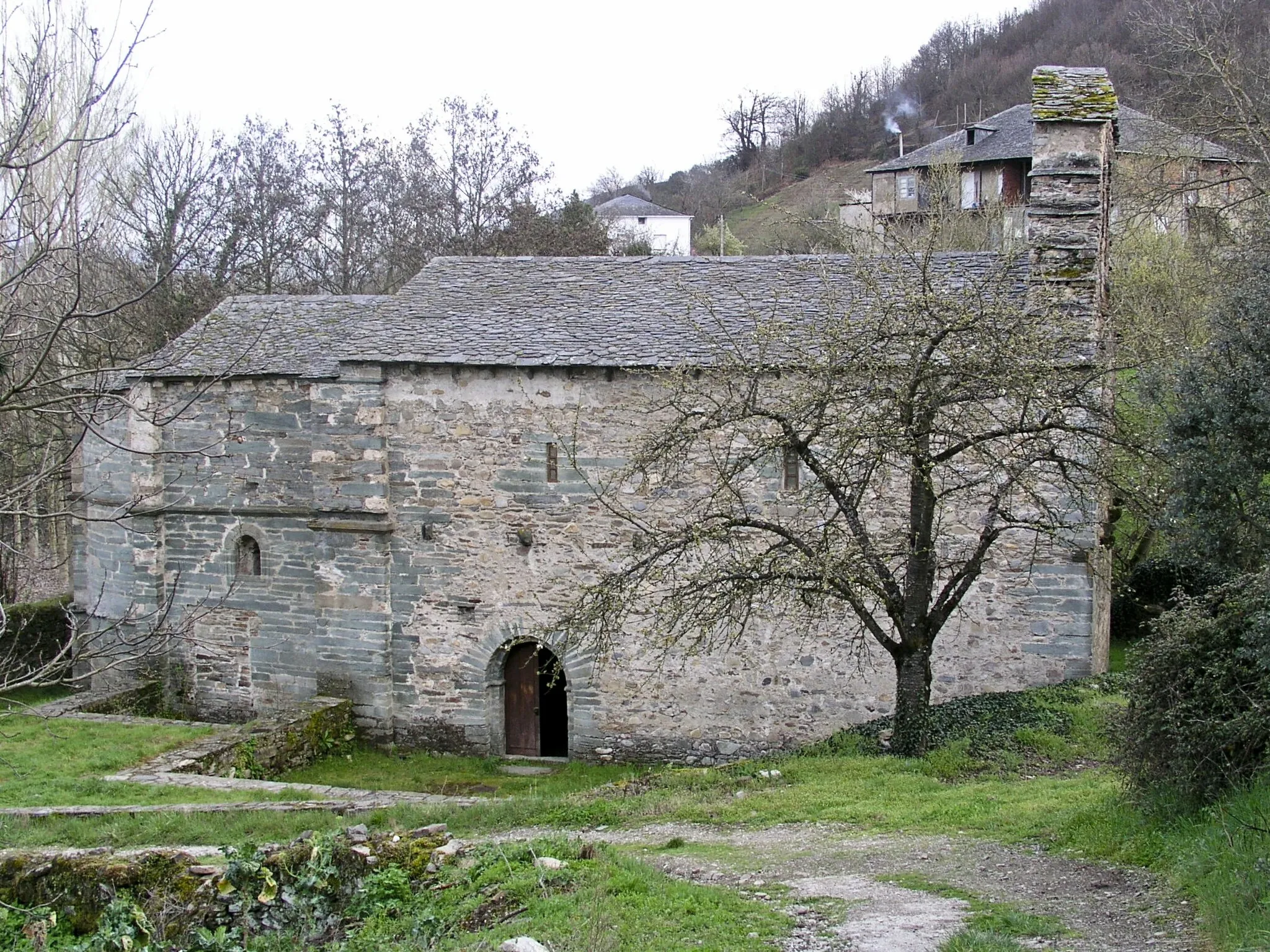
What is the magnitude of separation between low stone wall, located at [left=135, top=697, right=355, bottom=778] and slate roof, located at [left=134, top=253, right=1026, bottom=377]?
436cm

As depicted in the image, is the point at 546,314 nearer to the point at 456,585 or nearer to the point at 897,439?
the point at 456,585

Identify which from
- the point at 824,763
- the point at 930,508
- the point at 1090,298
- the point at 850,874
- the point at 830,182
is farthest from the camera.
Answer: the point at 830,182

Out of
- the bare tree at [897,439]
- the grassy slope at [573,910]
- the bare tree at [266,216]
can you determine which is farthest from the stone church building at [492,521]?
the bare tree at [266,216]

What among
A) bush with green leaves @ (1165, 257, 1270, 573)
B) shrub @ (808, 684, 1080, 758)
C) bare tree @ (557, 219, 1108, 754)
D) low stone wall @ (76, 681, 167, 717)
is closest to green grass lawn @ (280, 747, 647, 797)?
shrub @ (808, 684, 1080, 758)

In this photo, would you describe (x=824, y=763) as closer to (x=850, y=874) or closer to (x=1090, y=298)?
(x=850, y=874)

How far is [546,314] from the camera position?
47.8 feet

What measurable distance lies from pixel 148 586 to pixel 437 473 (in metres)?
5.02

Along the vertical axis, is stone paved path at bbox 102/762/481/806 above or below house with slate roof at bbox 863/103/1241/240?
below

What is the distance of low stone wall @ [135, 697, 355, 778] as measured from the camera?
39.8 feet

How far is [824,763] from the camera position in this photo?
10.7 meters

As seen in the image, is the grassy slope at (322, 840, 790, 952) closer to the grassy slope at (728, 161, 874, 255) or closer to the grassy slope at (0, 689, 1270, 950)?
the grassy slope at (0, 689, 1270, 950)

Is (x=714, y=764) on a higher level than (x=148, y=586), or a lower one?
lower

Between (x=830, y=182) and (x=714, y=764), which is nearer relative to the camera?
(x=714, y=764)

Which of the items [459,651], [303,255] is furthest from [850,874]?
[303,255]
